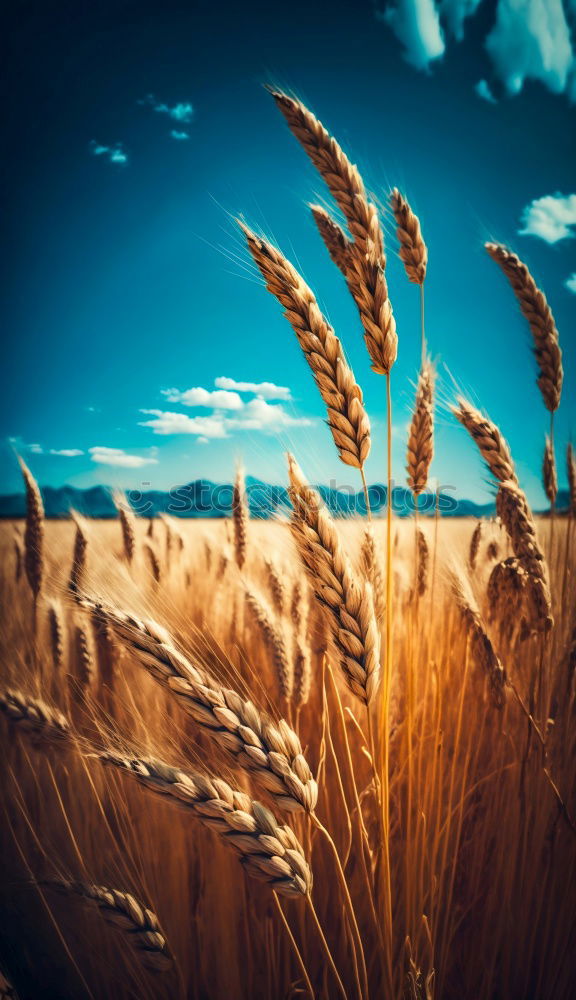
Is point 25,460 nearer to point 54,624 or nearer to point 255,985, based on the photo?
point 54,624

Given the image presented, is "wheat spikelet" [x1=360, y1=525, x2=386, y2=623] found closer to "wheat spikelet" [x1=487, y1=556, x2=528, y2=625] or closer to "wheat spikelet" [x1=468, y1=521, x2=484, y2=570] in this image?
"wheat spikelet" [x1=487, y1=556, x2=528, y2=625]

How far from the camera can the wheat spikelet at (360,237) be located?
460 mm

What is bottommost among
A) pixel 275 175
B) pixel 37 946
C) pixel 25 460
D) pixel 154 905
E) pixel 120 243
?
pixel 37 946

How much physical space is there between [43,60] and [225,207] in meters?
0.40

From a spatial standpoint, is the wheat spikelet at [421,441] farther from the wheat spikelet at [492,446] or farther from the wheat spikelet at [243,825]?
the wheat spikelet at [243,825]

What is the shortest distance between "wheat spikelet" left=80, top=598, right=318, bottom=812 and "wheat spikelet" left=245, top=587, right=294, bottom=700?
32 centimetres

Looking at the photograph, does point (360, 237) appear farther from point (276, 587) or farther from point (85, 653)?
point (85, 653)

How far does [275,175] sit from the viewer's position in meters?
0.79

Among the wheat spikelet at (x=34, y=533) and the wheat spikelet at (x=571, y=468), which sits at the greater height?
the wheat spikelet at (x=571, y=468)

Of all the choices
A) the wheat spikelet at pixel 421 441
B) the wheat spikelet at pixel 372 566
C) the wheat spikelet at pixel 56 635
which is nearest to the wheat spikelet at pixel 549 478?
the wheat spikelet at pixel 421 441

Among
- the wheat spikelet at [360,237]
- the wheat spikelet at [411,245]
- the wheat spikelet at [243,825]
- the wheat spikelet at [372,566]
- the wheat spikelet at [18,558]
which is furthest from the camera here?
the wheat spikelet at [18,558]

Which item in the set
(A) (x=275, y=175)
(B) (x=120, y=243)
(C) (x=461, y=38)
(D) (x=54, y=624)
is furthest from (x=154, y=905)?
(C) (x=461, y=38)

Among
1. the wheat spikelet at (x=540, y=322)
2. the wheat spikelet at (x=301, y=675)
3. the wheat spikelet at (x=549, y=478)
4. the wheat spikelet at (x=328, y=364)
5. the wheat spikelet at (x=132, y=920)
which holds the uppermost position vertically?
the wheat spikelet at (x=540, y=322)

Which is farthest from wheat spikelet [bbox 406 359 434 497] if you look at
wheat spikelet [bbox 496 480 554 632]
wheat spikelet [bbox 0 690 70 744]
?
wheat spikelet [bbox 0 690 70 744]
